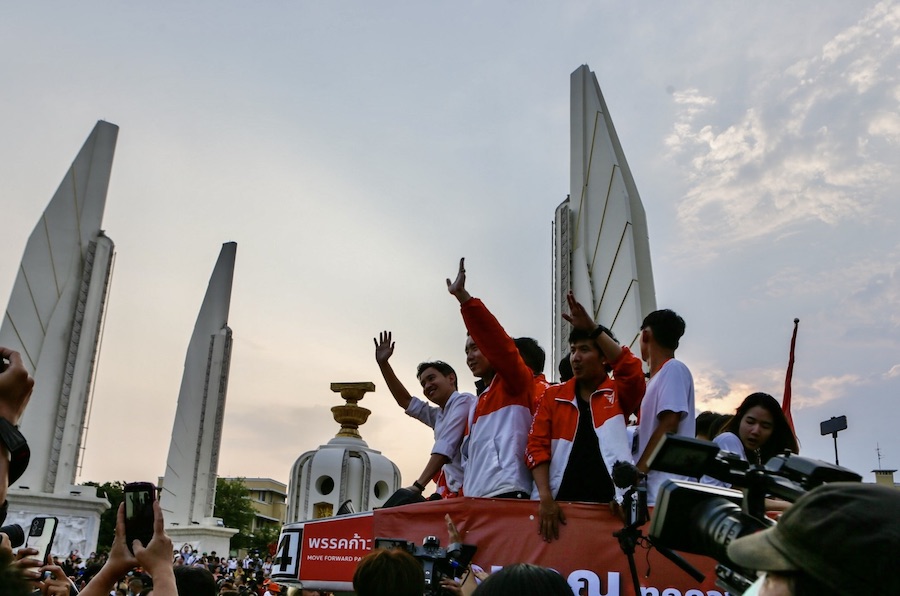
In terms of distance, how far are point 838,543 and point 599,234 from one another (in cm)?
1256

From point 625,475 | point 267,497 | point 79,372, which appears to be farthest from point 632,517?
point 267,497

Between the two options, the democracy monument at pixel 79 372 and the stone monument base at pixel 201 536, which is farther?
the stone monument base at pixel 201 536

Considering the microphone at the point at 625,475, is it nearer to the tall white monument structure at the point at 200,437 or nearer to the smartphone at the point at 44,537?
the smartphone at the point at 44,537

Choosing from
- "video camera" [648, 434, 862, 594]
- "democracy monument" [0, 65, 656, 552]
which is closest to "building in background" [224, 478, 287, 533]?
"democracy monument" [0, 65, 656, 552]

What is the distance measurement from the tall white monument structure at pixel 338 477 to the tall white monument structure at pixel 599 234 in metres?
10.7

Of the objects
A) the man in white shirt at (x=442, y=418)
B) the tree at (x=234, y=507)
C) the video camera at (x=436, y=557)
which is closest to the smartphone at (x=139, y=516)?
the video camera at (x=436, y=557)

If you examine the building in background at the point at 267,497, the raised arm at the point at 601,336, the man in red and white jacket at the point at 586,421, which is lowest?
the man in red and white jacket at the point at 586,421

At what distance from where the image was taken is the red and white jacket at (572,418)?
4426 millimetres

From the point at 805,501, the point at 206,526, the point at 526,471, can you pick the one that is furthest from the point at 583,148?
the point at 206,526

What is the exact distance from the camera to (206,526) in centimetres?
3123

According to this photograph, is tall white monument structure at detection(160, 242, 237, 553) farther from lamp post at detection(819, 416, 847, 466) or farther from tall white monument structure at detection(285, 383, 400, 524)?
lamp post at detection(819, 416, 847, 466)

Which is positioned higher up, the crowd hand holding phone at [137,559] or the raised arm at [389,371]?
the raised arm at [389,371]

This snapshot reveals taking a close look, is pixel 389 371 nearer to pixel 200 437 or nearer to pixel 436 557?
pixel 436 557

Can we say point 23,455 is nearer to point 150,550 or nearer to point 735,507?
point 150,550
